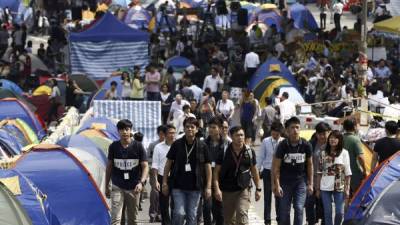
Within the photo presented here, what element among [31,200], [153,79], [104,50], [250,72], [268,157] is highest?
[268,157]

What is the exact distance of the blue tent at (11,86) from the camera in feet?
91.1

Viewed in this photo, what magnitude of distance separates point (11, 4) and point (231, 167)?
31.0m

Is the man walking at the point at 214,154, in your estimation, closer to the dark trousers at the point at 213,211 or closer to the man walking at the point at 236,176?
the dark trousers at the point at 213,211

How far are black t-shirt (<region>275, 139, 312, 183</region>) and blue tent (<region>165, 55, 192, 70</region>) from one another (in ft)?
60.3

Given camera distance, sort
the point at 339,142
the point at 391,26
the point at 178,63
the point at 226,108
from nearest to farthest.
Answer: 1. the point at 339,142
2. the point at 226,108
3. the point at 391,26
4. the point at 178,63

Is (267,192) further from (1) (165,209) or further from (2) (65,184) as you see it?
(2) (65,184)

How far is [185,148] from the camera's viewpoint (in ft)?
45.4

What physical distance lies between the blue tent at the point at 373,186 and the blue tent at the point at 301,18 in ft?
86.7

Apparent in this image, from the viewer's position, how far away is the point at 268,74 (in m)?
29.8

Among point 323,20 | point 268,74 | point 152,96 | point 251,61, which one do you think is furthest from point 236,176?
point 323,20

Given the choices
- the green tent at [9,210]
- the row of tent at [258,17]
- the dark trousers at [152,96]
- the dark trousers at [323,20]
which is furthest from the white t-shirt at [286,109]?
the dark trousers at [323,20]

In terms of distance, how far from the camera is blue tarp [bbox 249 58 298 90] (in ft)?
97.1

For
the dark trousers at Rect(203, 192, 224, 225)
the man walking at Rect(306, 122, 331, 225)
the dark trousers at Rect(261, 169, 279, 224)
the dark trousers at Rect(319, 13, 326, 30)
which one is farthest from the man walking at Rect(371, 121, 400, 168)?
the dark trousers at Rect(319, 13, 326, 30)

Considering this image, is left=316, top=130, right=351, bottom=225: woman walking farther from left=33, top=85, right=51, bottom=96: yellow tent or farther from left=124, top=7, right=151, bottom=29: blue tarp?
left=124, top=7, right=151, bottom=29: blue tarp
